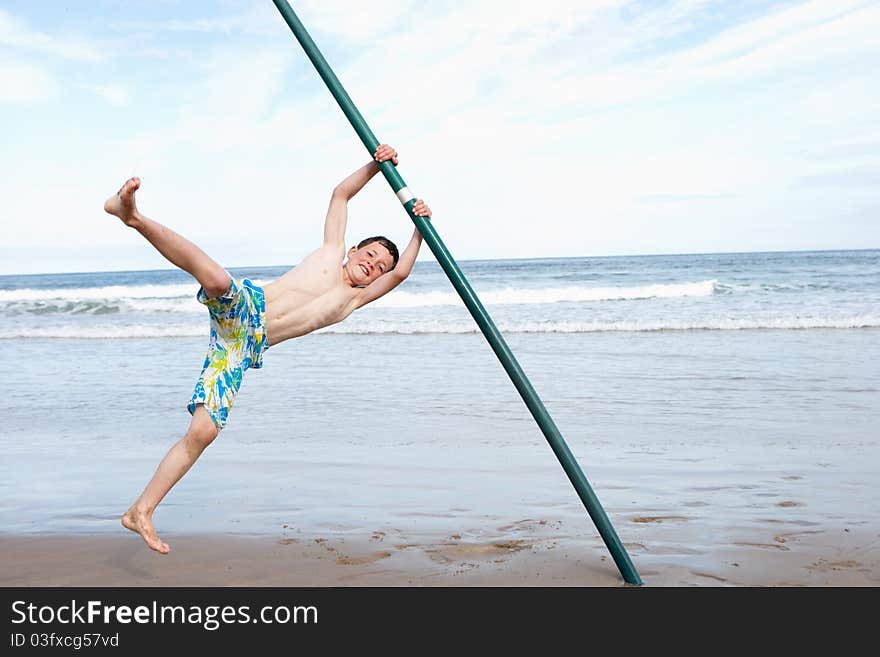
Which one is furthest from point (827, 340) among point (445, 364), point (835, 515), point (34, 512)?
point (34, 512)

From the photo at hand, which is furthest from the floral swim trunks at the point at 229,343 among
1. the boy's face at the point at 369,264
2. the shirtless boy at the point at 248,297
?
the boy's face at the point at 369,264

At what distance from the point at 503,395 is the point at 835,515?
161 inches

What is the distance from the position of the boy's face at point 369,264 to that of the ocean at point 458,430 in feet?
4.44

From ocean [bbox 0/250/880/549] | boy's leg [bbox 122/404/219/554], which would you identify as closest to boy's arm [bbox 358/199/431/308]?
boy's leg [bbox 122/404/219/554]

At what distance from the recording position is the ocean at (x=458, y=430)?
5027 mm

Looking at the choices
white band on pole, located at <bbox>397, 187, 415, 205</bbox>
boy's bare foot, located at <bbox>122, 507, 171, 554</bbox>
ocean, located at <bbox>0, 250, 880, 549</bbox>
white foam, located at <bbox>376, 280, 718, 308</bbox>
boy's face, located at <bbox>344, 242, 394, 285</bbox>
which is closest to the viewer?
boy's bare foot, located at <bbox>122, 507, 171, 554</bbox>

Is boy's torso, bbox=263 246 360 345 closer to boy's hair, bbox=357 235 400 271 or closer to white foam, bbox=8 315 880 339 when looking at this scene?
boy's hair, bbox=357 235 400 271

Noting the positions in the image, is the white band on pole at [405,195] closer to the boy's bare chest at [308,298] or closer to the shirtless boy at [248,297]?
the shirtless boy at [248,297]

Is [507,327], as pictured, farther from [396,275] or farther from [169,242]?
[169,242]

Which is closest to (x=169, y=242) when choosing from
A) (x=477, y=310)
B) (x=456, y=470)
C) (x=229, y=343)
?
(x=229, y=343)

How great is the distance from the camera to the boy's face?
427 centimetres

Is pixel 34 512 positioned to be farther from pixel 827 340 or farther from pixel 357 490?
pixel 827 340

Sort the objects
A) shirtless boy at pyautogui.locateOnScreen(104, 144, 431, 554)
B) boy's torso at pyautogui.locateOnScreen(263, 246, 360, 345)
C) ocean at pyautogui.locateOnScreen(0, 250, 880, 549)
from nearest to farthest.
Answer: shirtless boy at pyautogui.locateOnScreen(104, 144, 431, 554)
boy's torso at pyautogui.locateOnScreen(263, 246, 360, 345)
ocean at pyautogui.locateOnScreen(0, 250, 880, 549)

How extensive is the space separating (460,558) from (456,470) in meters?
1.64
